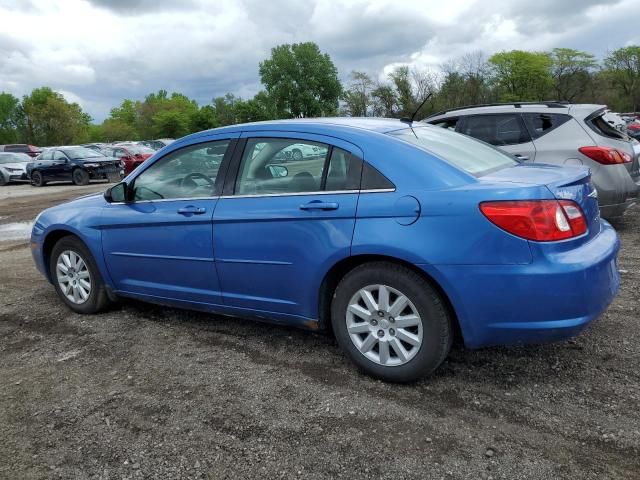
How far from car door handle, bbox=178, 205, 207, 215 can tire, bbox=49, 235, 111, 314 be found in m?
1.22

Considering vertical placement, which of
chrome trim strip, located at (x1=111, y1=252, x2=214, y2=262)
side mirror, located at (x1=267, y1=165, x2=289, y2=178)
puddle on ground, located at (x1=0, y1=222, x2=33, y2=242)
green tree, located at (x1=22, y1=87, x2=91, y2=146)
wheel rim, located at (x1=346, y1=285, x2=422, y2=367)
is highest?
green tree, located at (x1=22, y1=87, x2=91, y2=146)

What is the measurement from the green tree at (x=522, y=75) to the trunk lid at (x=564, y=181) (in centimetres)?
6966

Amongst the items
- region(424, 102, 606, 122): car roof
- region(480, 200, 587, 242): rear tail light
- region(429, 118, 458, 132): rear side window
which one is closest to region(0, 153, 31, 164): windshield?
region(429, 118, 458, 132): rear side window

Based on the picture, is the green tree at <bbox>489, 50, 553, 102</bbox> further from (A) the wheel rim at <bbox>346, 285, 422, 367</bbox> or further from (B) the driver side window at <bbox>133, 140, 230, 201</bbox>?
(A) the wheel rim at <bbox>346, 285, 422, 367</bbox>

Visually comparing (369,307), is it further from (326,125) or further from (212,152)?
(212,152)

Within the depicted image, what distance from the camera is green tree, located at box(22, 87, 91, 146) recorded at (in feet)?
295

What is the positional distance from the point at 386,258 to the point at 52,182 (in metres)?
22.6

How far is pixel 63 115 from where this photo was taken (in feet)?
295

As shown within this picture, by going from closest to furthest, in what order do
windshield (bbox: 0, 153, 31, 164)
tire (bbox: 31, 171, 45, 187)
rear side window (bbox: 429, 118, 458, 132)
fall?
rear side window (bbox: 429, 118, 458, 132) → tire (bbox: 31, 171, 45, 187) → windshield (bbox: 0, 153, 31, 164)

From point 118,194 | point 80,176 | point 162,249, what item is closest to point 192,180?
point 162,249

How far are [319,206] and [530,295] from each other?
1304mm

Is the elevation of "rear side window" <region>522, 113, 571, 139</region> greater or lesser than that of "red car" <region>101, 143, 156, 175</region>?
greater

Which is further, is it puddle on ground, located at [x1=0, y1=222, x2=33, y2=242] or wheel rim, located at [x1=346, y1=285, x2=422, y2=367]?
puddle on ground, located at [x1=0, y1=222, x2=33, y2=242]

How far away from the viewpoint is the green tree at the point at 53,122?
8981cm
